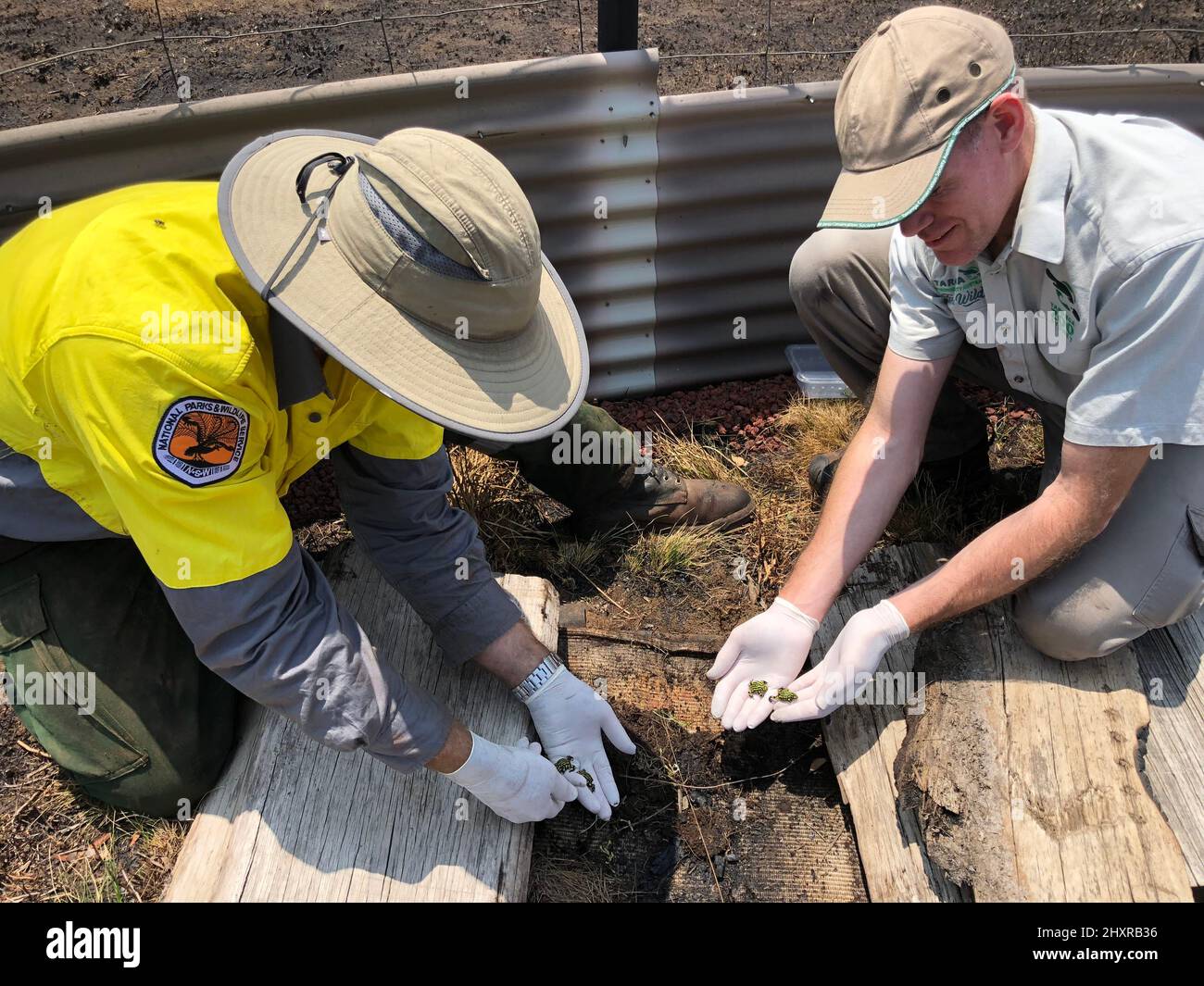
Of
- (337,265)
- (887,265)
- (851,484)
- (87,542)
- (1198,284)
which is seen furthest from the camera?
(887,265)

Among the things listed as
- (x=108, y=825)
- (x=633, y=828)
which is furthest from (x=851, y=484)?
(x=108, y=825)

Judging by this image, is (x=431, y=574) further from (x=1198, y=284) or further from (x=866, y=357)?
(x=1198, y=284)

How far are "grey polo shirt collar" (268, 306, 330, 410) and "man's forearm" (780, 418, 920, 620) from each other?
1.37 meters

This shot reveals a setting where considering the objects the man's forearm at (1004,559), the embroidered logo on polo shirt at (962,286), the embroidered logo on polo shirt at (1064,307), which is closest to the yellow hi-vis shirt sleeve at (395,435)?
the man's forearm at (1004,559)

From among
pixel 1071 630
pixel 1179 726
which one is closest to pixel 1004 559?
pixel 1071 630

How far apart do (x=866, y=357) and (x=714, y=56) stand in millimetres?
1495

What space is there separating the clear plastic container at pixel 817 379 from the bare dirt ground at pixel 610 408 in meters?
0.06

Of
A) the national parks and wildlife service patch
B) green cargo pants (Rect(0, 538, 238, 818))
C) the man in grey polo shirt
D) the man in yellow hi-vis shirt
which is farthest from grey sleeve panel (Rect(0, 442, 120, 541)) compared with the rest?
the man in grey polo shirt

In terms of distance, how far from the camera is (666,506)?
3012 mm

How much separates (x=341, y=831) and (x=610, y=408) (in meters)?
1.85

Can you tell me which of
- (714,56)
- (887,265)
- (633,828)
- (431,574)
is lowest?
(633,828)

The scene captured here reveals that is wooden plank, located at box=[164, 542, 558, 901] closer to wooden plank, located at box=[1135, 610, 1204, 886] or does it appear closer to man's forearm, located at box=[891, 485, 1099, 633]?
man's forearm, located at box=[891, 485, 1099, 633]

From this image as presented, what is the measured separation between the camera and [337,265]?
4.80ft

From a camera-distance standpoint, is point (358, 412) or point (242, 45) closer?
point (358, 412)
